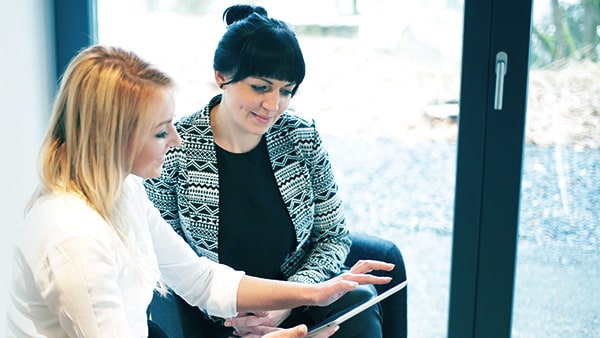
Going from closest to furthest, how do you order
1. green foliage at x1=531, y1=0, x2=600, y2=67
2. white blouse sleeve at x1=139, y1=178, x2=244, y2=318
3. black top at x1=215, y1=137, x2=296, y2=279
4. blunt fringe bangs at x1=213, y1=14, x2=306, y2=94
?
white blouse sleeve at x1=139, y1=178, x2=244, y2=318
blunt fringe bangs at x1=213, y1=14, x2=306, y2=94
black top at x1=215, y1=137, x2=296, y2=279
green foliage at x1=531, y1=0, x2=600, y2=67

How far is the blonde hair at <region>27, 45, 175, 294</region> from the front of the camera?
4.59 ft

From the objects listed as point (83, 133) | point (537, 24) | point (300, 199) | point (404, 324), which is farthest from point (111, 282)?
point (537, 24)

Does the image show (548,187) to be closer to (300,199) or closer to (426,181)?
(426,181)

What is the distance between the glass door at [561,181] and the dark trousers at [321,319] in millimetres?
622

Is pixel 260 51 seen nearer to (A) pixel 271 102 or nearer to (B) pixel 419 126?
(A) pixel 271 102

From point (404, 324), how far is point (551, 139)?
0.70 metres

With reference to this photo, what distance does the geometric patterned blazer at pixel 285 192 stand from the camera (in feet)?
6.51

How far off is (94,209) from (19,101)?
1170 millimetres

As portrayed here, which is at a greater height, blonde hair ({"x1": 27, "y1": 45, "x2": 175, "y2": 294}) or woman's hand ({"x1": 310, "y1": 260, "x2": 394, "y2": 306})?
blonde hair ({"x1": 27, "y1": 45, "x2": 175, "y2": 294})

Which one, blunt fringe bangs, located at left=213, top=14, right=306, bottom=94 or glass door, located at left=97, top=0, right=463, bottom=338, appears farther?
glass door, located at left=97, top=0, right=463, bottom=338

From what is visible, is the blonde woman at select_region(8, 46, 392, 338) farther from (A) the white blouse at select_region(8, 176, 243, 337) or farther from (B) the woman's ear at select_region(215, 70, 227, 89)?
(B) the woman's ear at select_region(215, 70, 227, 89)

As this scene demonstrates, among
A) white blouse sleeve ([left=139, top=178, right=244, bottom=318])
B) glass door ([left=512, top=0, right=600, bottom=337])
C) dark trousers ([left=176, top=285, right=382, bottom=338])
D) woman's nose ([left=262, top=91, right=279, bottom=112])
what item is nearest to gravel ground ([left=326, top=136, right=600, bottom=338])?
glass door ([left=512, top=0, right=600, bottom=337])

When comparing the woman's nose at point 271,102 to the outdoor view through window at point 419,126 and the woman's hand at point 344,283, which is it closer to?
the woman's hand at point 344,283

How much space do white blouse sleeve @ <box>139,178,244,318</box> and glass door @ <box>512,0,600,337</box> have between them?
101 centimetres
